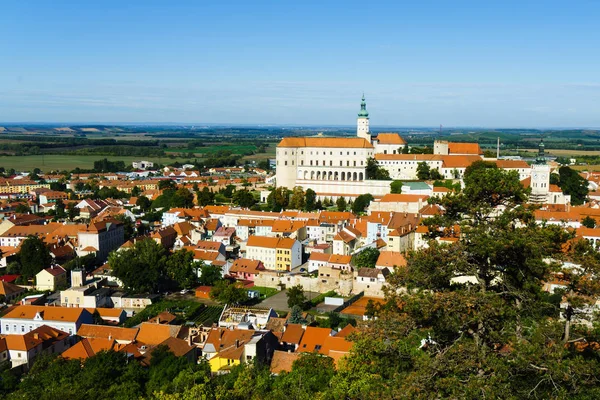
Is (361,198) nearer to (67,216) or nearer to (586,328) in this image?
(67,216)

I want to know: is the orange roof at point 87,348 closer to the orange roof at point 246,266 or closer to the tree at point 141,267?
the tree at point 141,267

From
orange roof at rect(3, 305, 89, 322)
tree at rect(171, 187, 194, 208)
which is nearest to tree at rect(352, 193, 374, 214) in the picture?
tree at rect(171, 187, 194, 208)

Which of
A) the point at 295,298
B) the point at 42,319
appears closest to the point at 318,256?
the point at 295,298

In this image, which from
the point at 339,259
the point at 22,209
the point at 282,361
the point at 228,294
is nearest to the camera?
the point at 282,361

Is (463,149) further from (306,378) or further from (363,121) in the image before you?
(306,378)

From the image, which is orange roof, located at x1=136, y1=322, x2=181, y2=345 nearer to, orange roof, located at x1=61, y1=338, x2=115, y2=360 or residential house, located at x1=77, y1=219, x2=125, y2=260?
orange roof, located at x1=61, y1=338, x2=115, y2=360

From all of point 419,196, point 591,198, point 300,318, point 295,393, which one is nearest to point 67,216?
point 419,196
